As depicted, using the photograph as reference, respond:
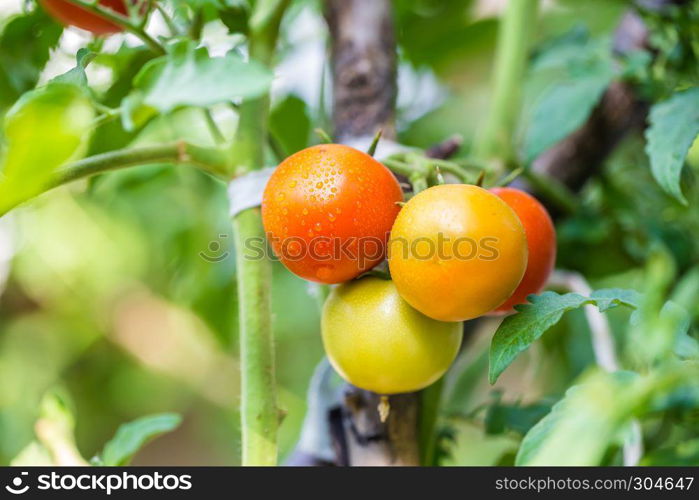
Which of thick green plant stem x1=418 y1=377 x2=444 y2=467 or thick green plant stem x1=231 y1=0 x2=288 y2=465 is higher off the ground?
thick green plant stem x1=231 y1=0 x2=288 y2=465

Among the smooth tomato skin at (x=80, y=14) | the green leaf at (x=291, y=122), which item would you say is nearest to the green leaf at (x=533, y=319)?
the smooth tomato skin at (x=80, y=14)

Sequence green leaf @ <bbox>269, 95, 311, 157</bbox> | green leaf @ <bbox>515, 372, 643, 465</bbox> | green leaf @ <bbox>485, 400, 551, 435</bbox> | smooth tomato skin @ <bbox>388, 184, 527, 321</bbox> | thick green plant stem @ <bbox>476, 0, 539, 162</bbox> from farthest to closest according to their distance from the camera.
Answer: green leaf @ <bbox>269, 95, 311, 157</bbox> < thick green plant stem @ <bbox>476, 0, 539, 162</bbox> < green leaf @ <bbox>485, 400, 551, 435</bbox> < smooth tomato skin @ <bbox>388, 184, 527, 321</bbox> < green leaf @ <bbox>515, 372, 643, 465</bbox>

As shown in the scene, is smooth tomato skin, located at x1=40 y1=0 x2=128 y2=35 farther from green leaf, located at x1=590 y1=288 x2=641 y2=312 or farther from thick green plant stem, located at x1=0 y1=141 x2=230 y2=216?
green leaf, located at x1=590 y1=288 x2=641 y2=312

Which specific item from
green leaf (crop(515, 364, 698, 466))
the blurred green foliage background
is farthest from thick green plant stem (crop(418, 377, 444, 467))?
green leaf (crop(515, 364, 698, 466))

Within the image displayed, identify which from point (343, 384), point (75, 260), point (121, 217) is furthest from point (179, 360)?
point (343, 384)

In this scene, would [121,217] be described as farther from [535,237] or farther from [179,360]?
[535,237]

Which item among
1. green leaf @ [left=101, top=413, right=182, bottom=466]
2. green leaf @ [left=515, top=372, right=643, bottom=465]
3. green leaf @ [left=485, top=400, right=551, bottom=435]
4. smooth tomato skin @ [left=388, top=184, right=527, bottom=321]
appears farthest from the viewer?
green leaf @ [left=485, top=400, right=551, bottom=435]

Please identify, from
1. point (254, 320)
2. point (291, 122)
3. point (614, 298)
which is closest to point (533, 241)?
point (614, 298)
